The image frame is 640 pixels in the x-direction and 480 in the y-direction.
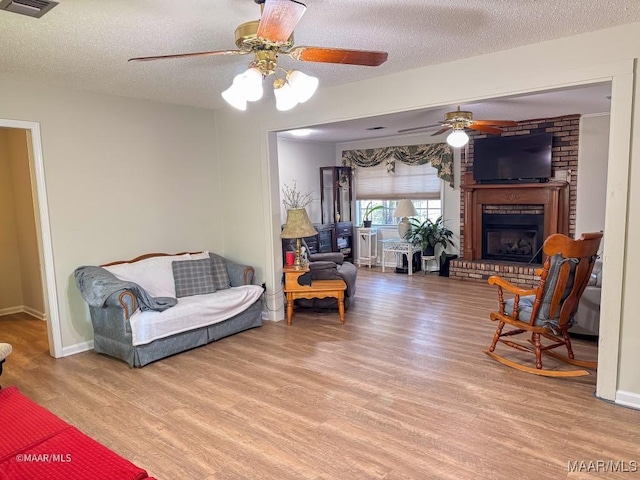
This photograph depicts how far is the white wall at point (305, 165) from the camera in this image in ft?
25.6

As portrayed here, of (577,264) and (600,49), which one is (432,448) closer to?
(577,264)

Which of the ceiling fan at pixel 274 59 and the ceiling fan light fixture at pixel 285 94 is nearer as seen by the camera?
the ceiling fan at pixel 274 59

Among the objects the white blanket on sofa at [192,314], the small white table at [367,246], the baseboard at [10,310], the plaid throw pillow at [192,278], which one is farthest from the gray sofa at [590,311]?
the baseboard at [10,310]

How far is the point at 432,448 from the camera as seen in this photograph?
2471mm

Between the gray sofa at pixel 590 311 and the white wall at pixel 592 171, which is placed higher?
the white wall at pixel 592 171

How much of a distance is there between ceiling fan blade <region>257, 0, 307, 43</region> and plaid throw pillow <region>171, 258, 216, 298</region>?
3042mm

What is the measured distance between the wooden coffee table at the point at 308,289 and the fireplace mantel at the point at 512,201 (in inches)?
131

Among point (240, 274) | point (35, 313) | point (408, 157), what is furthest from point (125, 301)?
point (408, 157)

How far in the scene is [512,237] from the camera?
7.06m

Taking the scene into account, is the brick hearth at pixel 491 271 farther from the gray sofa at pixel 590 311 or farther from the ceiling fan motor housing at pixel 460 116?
the ceiling fan motor housing at pixel 460 116

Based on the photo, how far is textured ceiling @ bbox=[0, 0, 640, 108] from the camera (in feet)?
7.86

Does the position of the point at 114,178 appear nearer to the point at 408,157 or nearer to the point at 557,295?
the point at 557,295

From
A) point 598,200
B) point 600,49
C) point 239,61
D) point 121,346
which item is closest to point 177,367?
point 121,346

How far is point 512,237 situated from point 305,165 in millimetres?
3843
